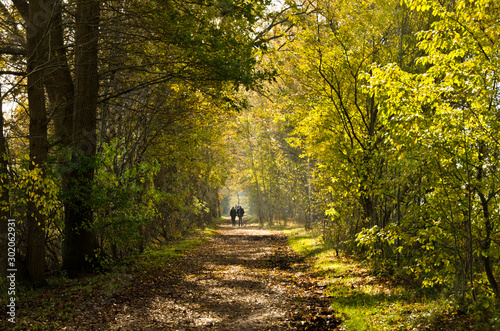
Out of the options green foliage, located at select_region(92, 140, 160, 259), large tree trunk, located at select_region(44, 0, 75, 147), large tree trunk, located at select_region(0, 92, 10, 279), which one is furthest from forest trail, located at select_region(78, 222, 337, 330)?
large tree trunk, located at select_region(44, 0, 75, 147)

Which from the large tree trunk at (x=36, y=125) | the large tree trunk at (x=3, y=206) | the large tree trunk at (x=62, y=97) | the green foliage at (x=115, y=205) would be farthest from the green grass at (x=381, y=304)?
the large tree trunk at (x=62, y=97)

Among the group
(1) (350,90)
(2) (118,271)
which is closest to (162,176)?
(2) (118,271)

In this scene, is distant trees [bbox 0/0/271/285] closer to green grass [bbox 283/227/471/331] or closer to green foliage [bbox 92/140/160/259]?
green foliage [bbox 92/140/160/259]

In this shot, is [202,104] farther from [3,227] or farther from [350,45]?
[3,227]

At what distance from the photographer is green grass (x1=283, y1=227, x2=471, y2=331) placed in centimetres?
595

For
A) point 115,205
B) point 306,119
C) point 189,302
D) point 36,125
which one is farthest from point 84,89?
point 306,119

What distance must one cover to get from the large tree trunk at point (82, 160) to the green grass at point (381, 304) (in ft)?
20.6

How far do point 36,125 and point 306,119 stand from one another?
7354 mm

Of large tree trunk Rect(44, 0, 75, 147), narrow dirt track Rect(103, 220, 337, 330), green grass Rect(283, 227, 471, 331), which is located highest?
Result: large tree trunk Rect(44, 0, 75, 147)

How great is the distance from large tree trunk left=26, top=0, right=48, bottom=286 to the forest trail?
6.36 ft

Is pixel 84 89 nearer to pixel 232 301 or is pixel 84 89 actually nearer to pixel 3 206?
pixel 3 206

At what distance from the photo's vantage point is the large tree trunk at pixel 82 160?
29.7 ft

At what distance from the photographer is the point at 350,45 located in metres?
10.7

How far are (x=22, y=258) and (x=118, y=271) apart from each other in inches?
110
